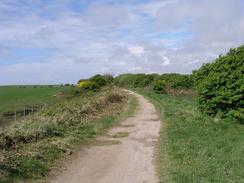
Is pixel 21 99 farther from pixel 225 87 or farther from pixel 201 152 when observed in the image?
pixel 201 152

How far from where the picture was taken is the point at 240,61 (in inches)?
703

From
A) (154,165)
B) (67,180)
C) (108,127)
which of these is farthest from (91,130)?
(67,180)

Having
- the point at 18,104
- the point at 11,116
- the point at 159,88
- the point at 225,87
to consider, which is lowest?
the point at 18,104

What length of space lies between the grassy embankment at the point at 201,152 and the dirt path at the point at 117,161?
37cm

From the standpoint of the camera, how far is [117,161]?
10273 millimetres

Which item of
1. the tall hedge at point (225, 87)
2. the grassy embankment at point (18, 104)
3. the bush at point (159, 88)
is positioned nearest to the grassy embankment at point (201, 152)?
the tall hedge at point (225, 87)

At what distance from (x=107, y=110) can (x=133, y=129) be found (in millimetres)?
6804

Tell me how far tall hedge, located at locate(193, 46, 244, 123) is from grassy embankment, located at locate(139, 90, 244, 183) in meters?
0.83

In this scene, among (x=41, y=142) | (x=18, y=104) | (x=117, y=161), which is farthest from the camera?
(x=18, y=104)

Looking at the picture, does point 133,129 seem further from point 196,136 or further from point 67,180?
point 67,180

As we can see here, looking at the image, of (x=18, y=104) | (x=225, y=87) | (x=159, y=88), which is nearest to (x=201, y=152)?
(x=225, y=87)

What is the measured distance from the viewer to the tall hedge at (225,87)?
57.3ft

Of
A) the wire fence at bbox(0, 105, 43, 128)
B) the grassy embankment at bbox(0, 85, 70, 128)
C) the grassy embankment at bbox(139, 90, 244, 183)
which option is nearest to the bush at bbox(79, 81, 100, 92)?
the grassy embankment at bbox(0, 85, 70, 128)

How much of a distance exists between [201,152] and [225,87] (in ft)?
25.1
